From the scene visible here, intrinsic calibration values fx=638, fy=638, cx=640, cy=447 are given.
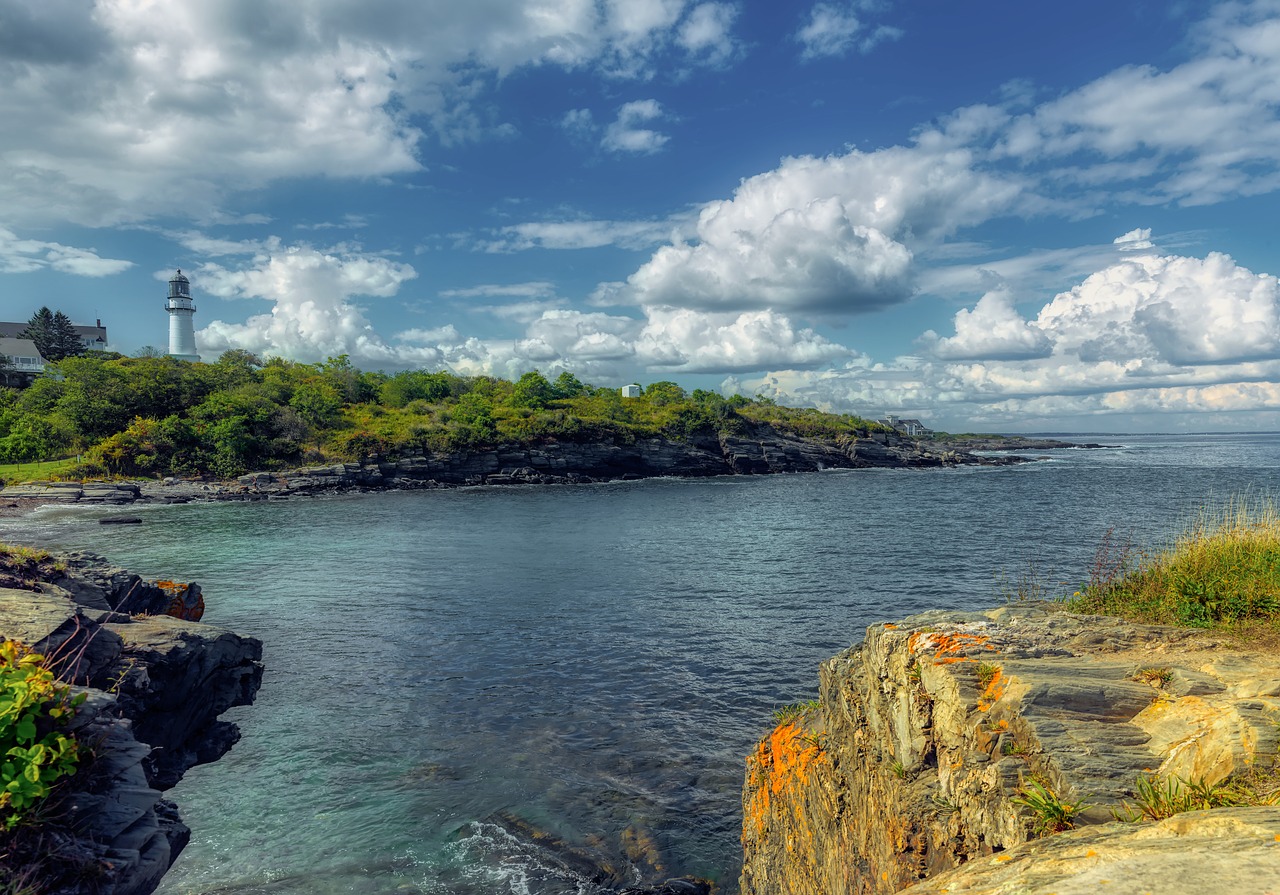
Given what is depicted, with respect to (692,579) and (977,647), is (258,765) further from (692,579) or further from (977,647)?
(692,579)

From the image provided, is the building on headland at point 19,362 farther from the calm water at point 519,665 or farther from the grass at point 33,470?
the calm water at point 519,665

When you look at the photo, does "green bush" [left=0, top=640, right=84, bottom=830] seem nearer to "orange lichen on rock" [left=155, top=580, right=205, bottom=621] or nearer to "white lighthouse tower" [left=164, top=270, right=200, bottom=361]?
"orange lichen on rock" [left=155, top=580, right=205, bottom=621]

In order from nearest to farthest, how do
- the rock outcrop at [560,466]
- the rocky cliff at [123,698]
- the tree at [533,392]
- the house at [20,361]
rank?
the rocky cliff at [123,698], the rock outcrop at [560,466], the house at [20,361], the tree at [533,392]

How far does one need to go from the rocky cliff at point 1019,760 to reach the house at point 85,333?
157 metres

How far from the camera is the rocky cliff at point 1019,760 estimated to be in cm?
388

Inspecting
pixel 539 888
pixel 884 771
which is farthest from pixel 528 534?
pixel 884 771

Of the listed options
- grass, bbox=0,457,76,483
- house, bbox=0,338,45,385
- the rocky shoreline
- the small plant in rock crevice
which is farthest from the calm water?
house, bbox=0,338,45,385

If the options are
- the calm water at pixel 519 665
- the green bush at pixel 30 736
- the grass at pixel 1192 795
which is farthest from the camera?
the calm water at pixel 519 665

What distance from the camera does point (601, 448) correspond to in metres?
110

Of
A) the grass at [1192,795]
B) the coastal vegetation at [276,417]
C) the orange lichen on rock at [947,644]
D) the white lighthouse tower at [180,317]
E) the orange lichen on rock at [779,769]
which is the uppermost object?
the white lighthouse tower at [180,317]

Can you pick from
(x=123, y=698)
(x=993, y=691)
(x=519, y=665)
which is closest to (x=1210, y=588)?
(x=993, y=691)

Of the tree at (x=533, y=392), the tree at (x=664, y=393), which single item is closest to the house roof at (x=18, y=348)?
the tree at (x=533, y=392)

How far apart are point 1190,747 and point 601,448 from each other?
10550cm

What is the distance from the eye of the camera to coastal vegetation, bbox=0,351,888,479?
258ft
